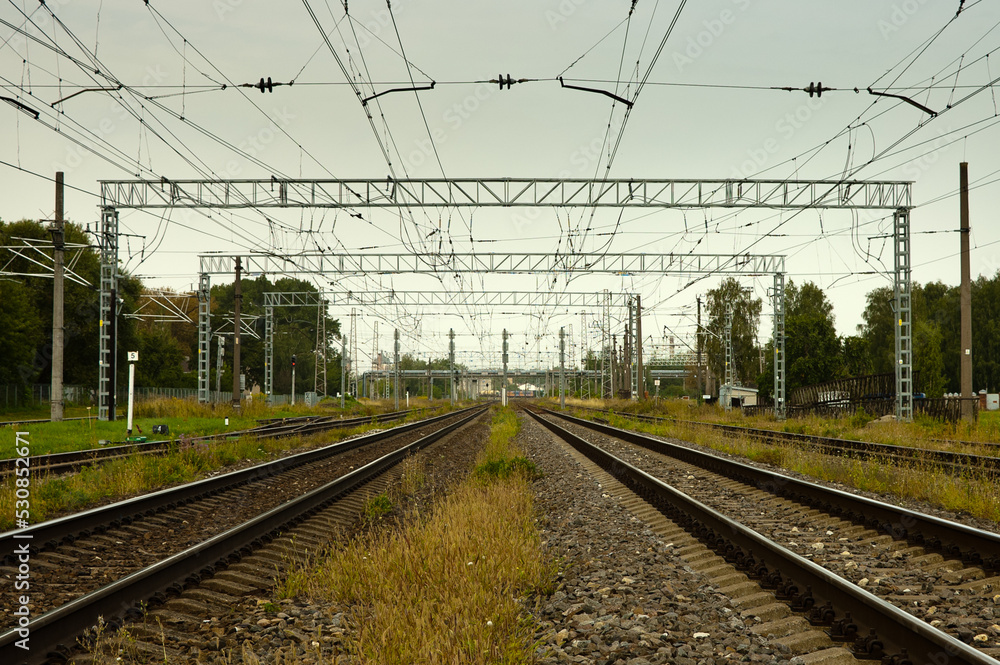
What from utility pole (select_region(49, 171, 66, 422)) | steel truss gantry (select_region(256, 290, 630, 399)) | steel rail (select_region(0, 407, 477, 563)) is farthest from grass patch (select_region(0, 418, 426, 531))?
steel truss gantry (select_region(256, 290, 630, 399))

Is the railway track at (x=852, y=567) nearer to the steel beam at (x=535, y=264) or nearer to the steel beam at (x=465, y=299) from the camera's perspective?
the steel beam at (x=535, y=264)

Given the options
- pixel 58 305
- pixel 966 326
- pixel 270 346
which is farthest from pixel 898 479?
pixel 270 346

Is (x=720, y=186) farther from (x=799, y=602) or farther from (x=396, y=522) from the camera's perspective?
(x=799, y=602)

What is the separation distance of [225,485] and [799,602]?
10.3 metres

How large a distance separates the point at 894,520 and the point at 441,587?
17.5ft

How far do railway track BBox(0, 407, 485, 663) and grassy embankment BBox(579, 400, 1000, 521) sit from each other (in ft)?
28.4

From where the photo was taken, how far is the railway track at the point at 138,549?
17.3 ft

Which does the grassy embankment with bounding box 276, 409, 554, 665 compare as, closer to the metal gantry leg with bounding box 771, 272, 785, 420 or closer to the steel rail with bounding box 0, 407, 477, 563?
the steel rail with bounding box 0, 407, 477, 563

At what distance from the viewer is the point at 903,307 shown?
2788 centimetres

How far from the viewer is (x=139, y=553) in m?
7.98

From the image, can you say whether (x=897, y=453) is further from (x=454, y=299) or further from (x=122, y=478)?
(x=454, y=299)

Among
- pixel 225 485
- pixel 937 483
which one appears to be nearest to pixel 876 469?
pixel 937 483

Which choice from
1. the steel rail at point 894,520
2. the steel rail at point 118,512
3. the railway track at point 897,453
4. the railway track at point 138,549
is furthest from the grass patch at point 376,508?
the railway track at point 897,453

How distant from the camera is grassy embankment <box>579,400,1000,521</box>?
408 inches
